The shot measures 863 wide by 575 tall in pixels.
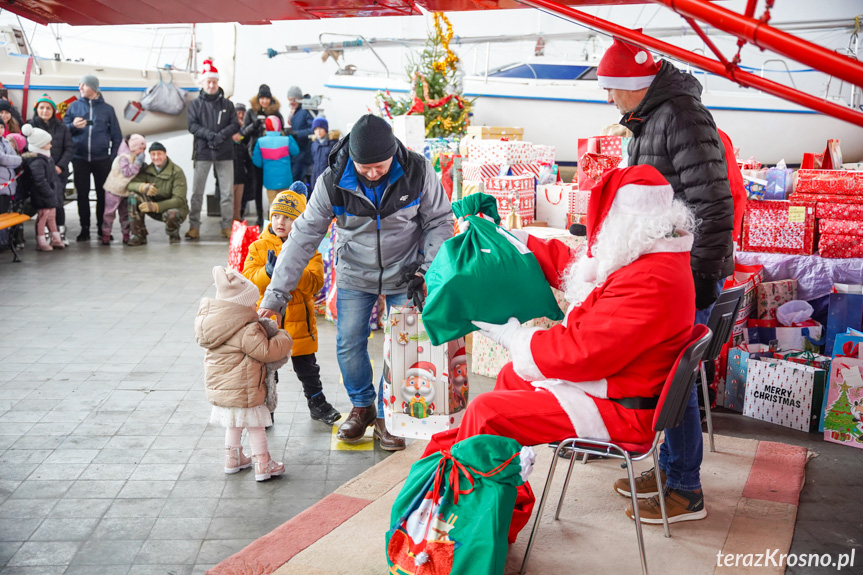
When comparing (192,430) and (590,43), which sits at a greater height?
(590,43)

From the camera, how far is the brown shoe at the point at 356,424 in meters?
3.85

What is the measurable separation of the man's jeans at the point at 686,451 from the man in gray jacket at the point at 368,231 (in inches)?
47.4

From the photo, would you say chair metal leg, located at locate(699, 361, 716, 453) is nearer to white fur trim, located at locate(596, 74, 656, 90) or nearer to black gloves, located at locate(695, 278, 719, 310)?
black gloves, located at locate(695, 278, 719, 310)

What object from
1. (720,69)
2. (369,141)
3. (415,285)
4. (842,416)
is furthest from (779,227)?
(720,69)

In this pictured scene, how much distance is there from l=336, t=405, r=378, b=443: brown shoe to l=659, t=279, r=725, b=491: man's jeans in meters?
1.49

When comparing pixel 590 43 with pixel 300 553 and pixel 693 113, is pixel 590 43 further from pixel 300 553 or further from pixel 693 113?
pixel 300 553

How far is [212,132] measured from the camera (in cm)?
942

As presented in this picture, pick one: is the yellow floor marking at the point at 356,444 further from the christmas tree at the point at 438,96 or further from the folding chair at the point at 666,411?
the christmas tree at the point at 438,96

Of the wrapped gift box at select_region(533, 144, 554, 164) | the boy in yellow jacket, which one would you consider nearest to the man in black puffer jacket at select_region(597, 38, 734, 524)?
the boy in yellow jacket

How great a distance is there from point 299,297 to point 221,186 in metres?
6.15

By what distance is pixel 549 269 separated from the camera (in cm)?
Result: 291

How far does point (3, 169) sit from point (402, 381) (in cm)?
637

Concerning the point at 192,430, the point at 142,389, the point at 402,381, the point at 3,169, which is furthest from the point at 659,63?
the point at 3,169

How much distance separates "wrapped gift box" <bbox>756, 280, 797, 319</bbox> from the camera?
4621 millimetres
